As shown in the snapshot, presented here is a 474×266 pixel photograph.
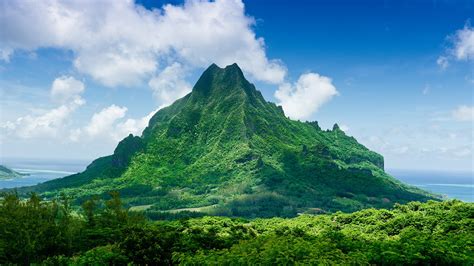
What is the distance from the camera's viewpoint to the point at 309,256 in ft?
85.5

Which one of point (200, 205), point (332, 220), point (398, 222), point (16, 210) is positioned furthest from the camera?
point (200, 205)

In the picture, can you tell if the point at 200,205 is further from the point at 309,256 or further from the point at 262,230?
the point at 309,256

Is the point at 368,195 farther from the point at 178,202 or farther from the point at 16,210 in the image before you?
the point at 16,210

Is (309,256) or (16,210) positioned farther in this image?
(16,210)

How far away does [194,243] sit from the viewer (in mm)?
35312

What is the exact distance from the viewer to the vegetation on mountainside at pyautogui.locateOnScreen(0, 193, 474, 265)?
27125 mm

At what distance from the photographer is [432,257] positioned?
2912cm

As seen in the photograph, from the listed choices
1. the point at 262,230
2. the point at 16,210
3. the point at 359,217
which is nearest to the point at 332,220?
the point at 359,217

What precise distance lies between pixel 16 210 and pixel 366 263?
90.9 feet

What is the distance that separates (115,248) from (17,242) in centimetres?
763

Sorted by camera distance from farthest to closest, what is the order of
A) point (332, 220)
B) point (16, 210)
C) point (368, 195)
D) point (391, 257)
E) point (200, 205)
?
point (368, 195), point (200, 205), point (332, 220), point (16, 210), point (391, 257)

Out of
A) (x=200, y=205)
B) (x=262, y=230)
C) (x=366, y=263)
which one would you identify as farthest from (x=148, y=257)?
(x=200, y=205)

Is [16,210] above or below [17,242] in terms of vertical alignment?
above

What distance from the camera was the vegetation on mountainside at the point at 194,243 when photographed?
2712 centimetres
